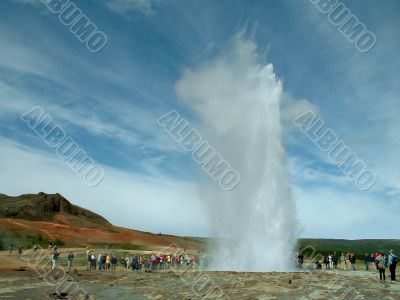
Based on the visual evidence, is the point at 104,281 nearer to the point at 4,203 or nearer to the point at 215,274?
the point at 215,274

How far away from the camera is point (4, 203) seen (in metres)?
109

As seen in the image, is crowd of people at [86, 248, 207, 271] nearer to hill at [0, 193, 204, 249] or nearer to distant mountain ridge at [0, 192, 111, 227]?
hill at [0, 193, 204, 249]

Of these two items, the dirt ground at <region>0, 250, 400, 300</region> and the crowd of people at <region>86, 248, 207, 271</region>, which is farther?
the crowd of people at <region>86, 248, 207, 271</region>

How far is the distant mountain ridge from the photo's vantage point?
102 meters

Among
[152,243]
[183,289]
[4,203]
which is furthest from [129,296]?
[4,203]

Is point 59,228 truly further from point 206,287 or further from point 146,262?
point 206,287

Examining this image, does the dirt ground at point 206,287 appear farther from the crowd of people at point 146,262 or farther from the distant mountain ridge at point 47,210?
the distant mountain ridge at point 47,210

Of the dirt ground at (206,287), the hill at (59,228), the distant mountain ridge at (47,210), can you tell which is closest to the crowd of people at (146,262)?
the dirt ground at (206,287)

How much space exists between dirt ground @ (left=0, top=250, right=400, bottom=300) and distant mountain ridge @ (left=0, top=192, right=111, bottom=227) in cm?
A: 8044

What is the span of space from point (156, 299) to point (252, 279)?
6572 millimetres

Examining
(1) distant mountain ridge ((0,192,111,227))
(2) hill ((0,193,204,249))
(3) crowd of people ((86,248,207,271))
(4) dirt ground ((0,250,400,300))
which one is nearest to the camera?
(4) dirt ground ((0,250,400,300))

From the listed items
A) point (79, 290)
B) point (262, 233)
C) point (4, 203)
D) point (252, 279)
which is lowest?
point (79, 290)

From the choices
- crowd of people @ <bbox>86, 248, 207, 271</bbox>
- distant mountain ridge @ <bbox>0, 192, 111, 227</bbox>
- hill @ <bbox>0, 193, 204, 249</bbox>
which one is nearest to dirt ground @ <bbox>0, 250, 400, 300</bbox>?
crowd of people @ <bbox>86, 248, 207, 271</bbox>

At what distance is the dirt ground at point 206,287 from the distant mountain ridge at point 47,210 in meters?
80.4
